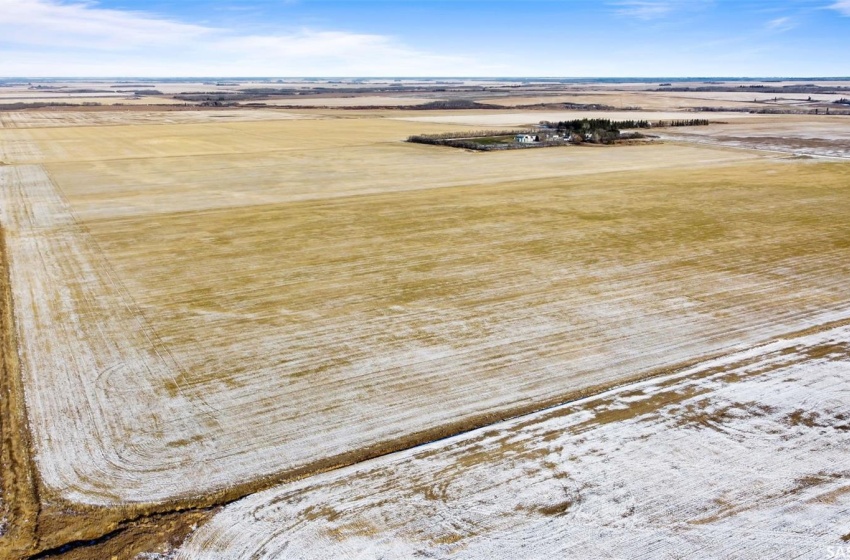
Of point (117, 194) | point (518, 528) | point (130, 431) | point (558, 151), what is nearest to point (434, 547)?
point (518, 528)

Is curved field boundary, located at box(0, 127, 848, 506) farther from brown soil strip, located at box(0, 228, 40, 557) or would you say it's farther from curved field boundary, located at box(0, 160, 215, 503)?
brown soil strip, located at box(0, 228, 40, 557)

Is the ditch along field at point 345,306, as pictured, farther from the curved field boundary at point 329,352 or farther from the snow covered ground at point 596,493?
the snow covered ground at point 596,493

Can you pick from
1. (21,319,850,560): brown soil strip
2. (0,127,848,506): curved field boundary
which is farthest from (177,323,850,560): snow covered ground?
(0,127,848,506): curved field boundary

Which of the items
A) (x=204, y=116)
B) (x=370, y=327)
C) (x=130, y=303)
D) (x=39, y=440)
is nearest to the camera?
(x=39, y=440)

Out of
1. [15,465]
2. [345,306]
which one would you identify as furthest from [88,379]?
[345,306]

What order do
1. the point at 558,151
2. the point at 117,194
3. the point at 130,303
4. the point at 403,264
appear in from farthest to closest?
the point at 558,151 → the point at 117,194 → the point at 403,264 → the point at 130,303

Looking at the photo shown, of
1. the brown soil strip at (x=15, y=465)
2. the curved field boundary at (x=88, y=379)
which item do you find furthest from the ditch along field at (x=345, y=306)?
the brown soil strip at (x=15, y=465)

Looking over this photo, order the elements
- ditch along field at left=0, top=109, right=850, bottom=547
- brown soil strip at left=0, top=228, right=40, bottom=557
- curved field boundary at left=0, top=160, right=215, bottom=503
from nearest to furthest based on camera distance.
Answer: brown soil strip at left=0, top=228, right=40, bottom=557 → curved field boundary at left=0, top=160, right=215, bottom=503 → ditch along field at left=0, top=109, right=850, bottom=547

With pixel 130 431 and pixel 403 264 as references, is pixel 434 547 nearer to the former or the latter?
pixel 130 431

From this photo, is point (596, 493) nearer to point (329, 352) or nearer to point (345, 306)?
point (329, 352)
